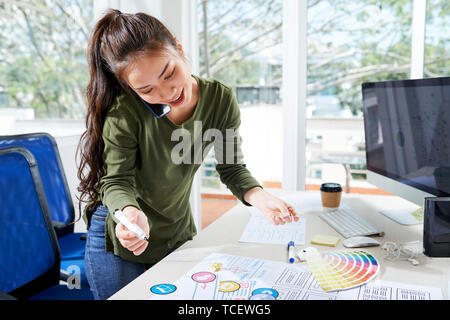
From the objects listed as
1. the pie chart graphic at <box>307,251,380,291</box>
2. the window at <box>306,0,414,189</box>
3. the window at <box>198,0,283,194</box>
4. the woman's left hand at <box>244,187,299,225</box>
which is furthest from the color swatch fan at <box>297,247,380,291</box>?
the window at <box>198,0,283,194</box>

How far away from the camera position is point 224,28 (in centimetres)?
302

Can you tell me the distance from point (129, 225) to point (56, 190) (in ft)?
3.56

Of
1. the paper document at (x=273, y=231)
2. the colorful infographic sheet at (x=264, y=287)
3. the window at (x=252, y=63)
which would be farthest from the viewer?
the window at (x=252, y=63)

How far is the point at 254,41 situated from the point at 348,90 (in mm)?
749

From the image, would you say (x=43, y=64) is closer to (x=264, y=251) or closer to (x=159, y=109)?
(x=159, y=109)

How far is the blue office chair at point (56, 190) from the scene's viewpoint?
1.78m

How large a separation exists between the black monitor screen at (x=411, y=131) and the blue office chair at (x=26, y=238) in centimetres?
116

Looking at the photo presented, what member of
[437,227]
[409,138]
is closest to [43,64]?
[409,138]

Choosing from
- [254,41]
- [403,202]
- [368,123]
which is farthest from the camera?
[254,41]

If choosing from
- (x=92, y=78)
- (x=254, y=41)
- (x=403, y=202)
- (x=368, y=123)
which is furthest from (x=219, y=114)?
(x=254, y=41)

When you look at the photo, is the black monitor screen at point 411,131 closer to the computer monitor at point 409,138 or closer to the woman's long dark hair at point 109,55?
the computer monitor at point 409,138

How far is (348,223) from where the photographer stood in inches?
54.1

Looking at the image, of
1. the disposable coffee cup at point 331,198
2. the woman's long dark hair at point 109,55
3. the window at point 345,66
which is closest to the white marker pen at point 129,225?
the woman's long dark hair at point 109,55

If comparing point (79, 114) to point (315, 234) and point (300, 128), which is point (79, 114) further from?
point (315, 234)
